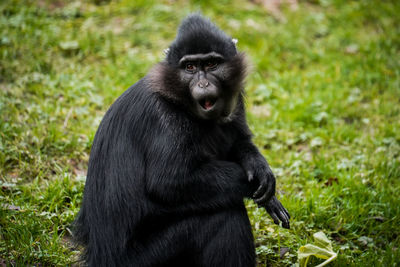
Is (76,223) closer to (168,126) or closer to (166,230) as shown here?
(166,230)

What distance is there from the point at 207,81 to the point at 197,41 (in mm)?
327

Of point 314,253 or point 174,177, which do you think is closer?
point 174,177

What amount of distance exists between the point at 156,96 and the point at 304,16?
5.61 meters

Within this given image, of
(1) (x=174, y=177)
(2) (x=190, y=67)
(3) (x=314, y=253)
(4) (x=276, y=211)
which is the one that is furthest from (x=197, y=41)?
(3) (x=314, y=253)

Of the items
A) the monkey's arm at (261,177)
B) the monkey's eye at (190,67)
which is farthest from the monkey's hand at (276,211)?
the monkey's eye at (190,67)

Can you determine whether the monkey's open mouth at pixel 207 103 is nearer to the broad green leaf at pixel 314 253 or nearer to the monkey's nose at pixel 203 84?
the monkey's nose at pixel 203 84

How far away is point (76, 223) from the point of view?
12.5ft

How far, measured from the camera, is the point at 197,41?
3557 mm

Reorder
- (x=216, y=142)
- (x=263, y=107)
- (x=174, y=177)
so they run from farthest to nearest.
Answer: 1. (x=263, y=107)
2. (x=216, y=142)
3. (x=174, y=177)

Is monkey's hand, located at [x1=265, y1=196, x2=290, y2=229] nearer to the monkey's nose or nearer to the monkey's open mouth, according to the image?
the monkey's open mouth

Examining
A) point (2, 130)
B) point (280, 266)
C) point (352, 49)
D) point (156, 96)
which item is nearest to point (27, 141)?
point (2, 130)

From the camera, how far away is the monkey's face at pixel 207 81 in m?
3.44

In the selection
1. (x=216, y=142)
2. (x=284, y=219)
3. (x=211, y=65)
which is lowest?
(x=284, y=219)

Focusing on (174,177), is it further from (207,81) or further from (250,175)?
(207,81)
